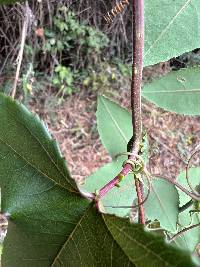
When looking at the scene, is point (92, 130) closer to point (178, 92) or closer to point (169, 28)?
point (178, 92)

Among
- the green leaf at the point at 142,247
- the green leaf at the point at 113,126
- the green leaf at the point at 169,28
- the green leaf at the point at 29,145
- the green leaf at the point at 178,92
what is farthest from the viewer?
the green leaf at the point at 113,126

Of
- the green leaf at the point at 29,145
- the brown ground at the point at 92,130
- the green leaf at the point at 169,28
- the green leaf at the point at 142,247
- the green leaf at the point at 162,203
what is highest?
the green leaf at the point at 169,28

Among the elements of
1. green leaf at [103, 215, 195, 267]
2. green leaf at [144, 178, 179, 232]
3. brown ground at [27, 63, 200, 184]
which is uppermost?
green leaf at [103, 215, 195, 267]

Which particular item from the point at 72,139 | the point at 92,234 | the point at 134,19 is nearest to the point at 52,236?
the point at 92,234

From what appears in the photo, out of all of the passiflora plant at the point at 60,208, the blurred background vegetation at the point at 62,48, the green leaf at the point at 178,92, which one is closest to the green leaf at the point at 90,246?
the passiflora plant at the point at 60,208

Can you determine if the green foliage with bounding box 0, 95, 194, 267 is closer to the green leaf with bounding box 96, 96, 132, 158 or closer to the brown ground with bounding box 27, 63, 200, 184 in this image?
the green leaf with bounding box 96, 96, 132, 158

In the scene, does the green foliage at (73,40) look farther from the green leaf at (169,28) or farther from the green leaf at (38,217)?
the green leaf at (38,217)

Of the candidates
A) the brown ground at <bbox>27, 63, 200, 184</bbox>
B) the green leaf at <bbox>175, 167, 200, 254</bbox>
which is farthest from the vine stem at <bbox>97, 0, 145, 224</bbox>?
the brown ground at <bbox>27, 63, 200, 184</bbox>
